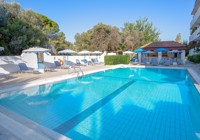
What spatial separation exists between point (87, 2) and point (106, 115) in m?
19.2

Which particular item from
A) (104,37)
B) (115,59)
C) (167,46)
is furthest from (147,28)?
(115,59)

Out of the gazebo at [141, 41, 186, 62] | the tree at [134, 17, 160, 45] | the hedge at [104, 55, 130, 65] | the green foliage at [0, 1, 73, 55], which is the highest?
the tree at [134, 17, 160, 45]

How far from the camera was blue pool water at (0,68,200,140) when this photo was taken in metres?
4.38

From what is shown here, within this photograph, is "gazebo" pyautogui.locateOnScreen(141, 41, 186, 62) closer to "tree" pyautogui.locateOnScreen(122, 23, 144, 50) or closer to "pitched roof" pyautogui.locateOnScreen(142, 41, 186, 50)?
"pitched roof" pyautogui.locateOnScreen(142, 41, 186, 50)

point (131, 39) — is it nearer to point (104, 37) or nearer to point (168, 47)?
point (104, 37)

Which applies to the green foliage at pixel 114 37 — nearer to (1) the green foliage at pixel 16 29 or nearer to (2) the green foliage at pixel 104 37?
(2) the green foliage at pixel 104 37

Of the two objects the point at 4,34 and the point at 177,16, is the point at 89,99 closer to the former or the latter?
the point at 4,34

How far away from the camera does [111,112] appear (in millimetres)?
5895

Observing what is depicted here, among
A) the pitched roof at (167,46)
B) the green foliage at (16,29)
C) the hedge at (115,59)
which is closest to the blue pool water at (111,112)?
the green foliage at (16,29)

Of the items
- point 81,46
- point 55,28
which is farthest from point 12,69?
point 81,46

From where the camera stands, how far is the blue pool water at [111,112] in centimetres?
438

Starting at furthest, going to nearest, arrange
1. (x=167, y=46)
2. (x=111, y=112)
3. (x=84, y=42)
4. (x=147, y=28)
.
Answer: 1. (x=147, y=28)
2. (x=84, y=42)
3. (x=167, y=46)
4. (x=111, y=112)

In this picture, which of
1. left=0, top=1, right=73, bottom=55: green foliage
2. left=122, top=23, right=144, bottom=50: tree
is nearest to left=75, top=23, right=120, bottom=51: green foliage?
left=122, top=23, right=144, bottom=50: tree

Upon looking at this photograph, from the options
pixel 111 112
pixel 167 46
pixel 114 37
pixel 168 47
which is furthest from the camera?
pixel 114 37
